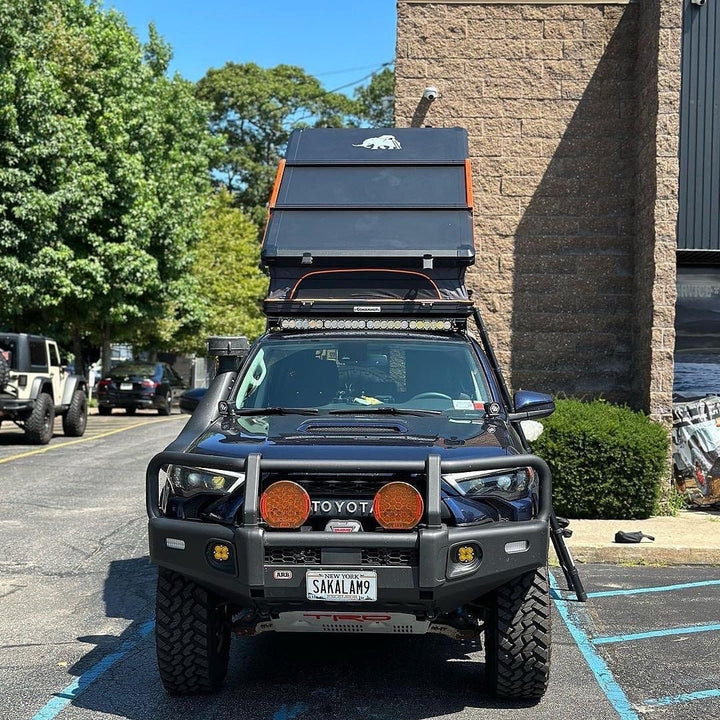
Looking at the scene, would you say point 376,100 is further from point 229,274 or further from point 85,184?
point 85,184

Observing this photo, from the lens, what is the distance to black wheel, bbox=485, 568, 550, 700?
5027mm

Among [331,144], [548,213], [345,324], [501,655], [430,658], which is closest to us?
[501,655]

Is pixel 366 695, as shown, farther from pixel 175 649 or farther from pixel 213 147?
pixel 213 147

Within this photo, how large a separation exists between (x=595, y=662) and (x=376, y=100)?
201ft

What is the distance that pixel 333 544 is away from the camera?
4707 millimetres

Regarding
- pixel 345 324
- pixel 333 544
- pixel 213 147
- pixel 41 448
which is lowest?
pixel 41 448

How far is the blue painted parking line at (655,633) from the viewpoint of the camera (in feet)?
20.8

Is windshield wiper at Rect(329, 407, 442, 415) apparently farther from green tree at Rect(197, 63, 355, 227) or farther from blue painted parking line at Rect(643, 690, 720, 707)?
green tree at Rect(197, 63, 355, 227)

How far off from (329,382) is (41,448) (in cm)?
1316

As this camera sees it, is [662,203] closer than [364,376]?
Answer: No

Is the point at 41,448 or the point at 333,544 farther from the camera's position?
the point at 41,448

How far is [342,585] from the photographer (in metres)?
4.70

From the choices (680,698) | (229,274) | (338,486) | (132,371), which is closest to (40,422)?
(132,371)

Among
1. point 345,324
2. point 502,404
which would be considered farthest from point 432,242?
point 502,404
